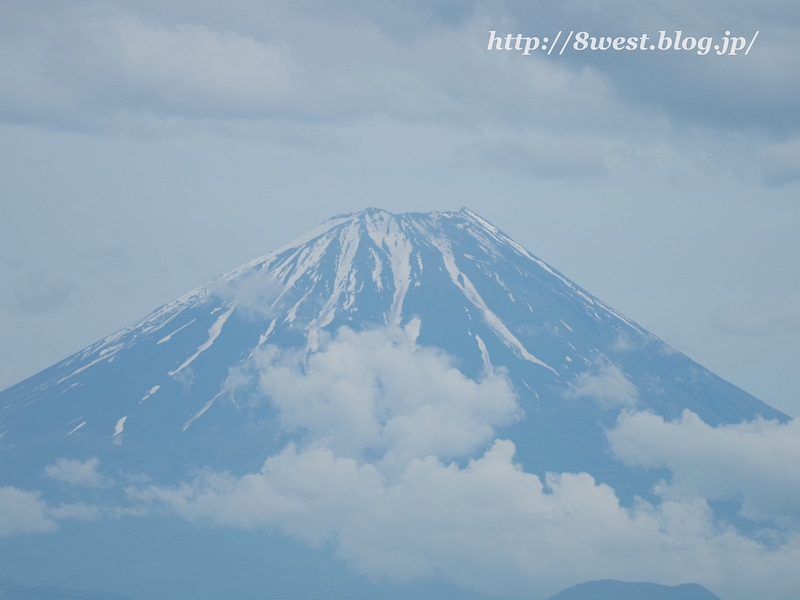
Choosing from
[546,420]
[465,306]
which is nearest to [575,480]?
[546,420]

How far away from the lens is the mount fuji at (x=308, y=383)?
104 m

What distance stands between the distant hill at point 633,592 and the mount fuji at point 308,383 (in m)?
9.22

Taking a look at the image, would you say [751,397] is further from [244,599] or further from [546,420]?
[244,599]

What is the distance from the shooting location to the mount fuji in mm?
103625

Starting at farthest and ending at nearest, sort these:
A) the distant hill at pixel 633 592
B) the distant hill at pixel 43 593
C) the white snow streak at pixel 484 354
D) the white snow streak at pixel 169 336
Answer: the white snow streak at pixel 169 336, the white snow streak at pixel 484 354, the distant hill at pixel 633 592, the distant hill at pixel 43 593

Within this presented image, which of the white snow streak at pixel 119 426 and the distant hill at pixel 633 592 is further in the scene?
the white snow streak at pixel 119 426

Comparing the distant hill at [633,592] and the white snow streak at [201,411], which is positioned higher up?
the white snow streak at [201,411]

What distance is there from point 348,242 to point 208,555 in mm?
33076

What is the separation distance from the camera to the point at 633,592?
3937 inches

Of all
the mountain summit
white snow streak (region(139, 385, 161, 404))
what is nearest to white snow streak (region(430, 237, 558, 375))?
the mountain summit

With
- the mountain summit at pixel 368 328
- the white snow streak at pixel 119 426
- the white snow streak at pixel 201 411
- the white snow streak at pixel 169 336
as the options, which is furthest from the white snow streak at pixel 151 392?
the white snow streak at pixel 169 336

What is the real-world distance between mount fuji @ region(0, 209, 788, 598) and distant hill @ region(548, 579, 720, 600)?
30.2 feet

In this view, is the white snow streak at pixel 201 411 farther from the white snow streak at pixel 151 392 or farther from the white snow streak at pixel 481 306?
the white snow streak at pixel 481 306

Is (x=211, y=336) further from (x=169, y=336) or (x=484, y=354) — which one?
(x=484, y=354)
